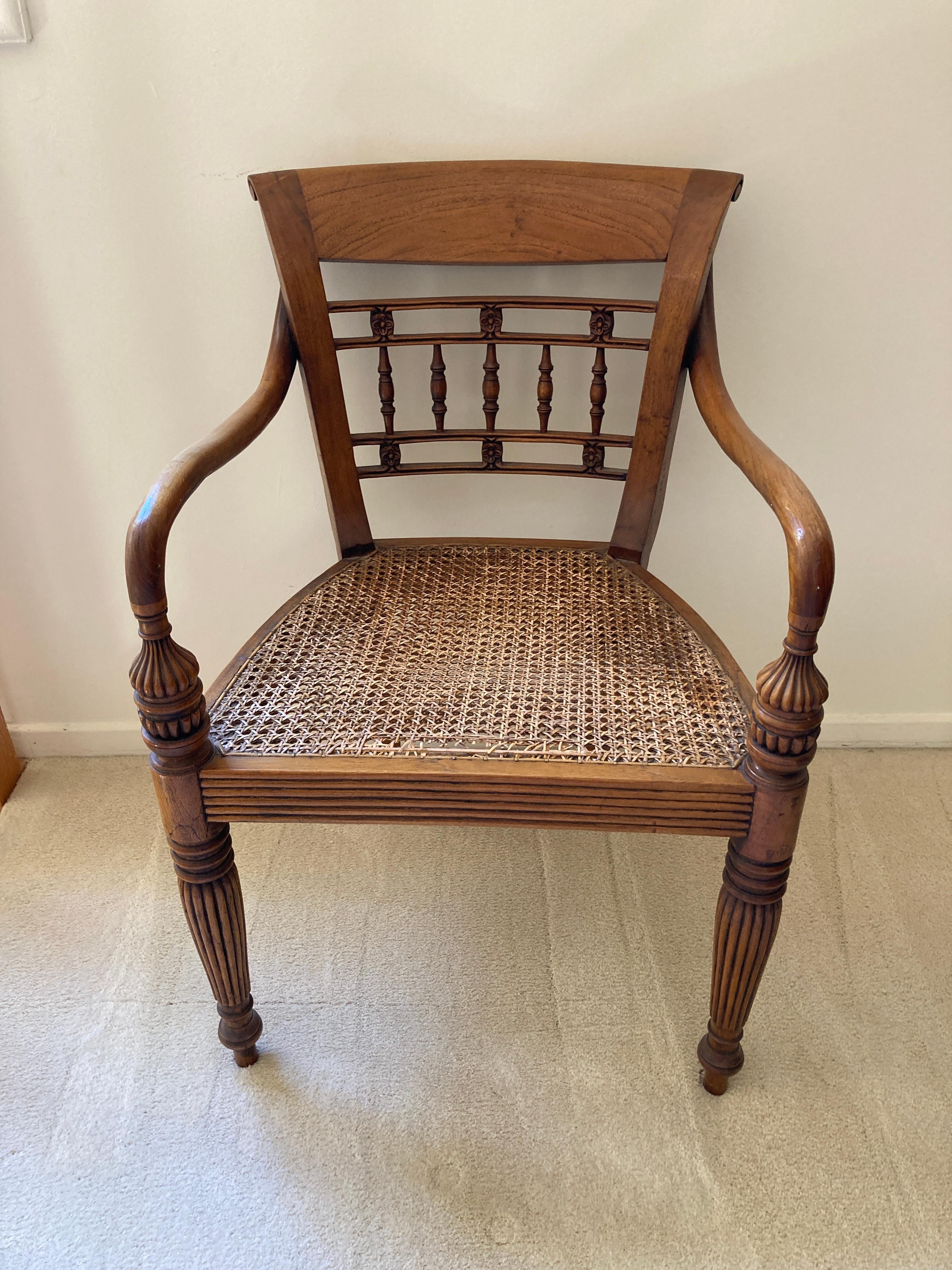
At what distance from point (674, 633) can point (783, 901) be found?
1.63 ft

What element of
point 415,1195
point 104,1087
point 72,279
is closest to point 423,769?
point 415,1195

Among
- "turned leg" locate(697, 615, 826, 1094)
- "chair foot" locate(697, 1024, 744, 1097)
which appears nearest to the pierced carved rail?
"turned leg" locate(697, 615, 826, 1094)

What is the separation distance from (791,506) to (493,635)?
0.35 metres

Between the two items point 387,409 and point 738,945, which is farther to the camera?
point 387,409

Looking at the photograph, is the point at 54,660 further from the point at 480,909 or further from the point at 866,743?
the point at 866,743

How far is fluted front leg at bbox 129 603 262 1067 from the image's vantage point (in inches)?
30.6

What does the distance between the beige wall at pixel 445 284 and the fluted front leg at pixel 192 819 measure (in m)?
0.58

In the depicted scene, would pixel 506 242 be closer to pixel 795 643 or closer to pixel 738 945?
pixel 795 643

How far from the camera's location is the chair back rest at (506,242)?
1.00m

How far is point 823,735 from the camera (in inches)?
59.7

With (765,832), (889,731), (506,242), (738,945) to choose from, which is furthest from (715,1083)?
(506,242)

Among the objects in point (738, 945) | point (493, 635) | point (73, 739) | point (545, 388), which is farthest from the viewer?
point (73, 739)

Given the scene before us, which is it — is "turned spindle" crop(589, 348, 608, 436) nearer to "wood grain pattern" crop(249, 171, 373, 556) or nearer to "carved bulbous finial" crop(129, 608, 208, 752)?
"wood grain pattern" crop(249, 171, 373, 556)

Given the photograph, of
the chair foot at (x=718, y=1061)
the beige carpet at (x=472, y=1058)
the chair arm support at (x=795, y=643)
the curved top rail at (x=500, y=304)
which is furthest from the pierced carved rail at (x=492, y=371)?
the chair foot at (x=718, y=1061)
